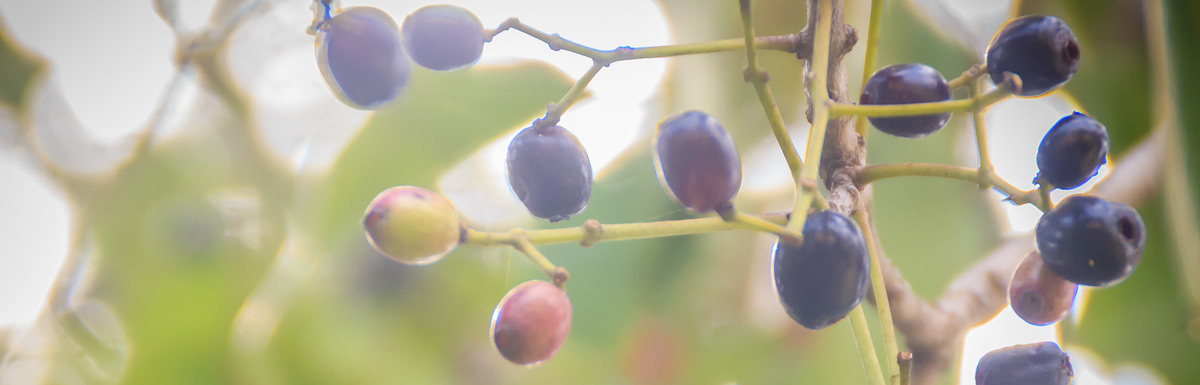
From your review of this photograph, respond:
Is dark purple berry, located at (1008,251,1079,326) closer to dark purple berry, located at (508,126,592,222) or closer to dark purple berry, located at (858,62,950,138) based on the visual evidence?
dark purple berry, located at (858,62,950,138)

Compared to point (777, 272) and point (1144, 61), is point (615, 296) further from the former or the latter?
point (1144, 61)

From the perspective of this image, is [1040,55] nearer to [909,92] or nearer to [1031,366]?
[909,92]

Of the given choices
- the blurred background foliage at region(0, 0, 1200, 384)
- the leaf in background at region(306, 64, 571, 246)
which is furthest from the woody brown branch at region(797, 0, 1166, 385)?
the leaf in background at region(306, 64, 571, 246)

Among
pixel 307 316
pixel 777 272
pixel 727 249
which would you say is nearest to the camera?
pixel 777 272

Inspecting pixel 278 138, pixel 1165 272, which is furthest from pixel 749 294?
pixel 278 138

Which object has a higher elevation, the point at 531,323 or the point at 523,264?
the point at 531,323

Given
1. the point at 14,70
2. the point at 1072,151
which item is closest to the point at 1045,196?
the point at 1072,151

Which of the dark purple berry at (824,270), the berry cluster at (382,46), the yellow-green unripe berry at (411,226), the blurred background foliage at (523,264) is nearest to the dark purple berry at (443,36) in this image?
the berry cluster at (382,46)
